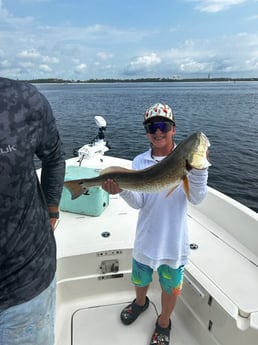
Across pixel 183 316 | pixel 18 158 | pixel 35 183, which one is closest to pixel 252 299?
pixel 183 316

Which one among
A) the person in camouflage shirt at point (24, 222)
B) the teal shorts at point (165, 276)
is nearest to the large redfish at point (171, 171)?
the person in camouflage shirt at point (24, 222)

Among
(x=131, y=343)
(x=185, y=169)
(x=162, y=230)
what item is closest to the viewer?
(x=185, y=169)

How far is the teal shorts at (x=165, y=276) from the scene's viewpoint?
2729mm

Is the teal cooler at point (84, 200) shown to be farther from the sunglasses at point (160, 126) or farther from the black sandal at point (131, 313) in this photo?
the sunglasses at point (160, 126)

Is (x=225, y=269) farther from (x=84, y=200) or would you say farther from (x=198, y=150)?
(x=84, y=200)

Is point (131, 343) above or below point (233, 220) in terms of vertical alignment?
below

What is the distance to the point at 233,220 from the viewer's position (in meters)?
3.98

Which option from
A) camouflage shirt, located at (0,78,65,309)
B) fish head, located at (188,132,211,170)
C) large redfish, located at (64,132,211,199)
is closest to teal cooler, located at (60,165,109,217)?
large redfish, located at (64,132,211,199)

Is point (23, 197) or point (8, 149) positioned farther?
point (23, 197)

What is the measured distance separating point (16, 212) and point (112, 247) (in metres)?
2.12

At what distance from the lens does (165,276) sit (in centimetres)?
277

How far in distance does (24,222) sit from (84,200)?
273 centimetres

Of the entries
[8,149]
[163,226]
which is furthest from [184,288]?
[8,149]

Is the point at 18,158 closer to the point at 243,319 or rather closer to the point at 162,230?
the point at 162,230
